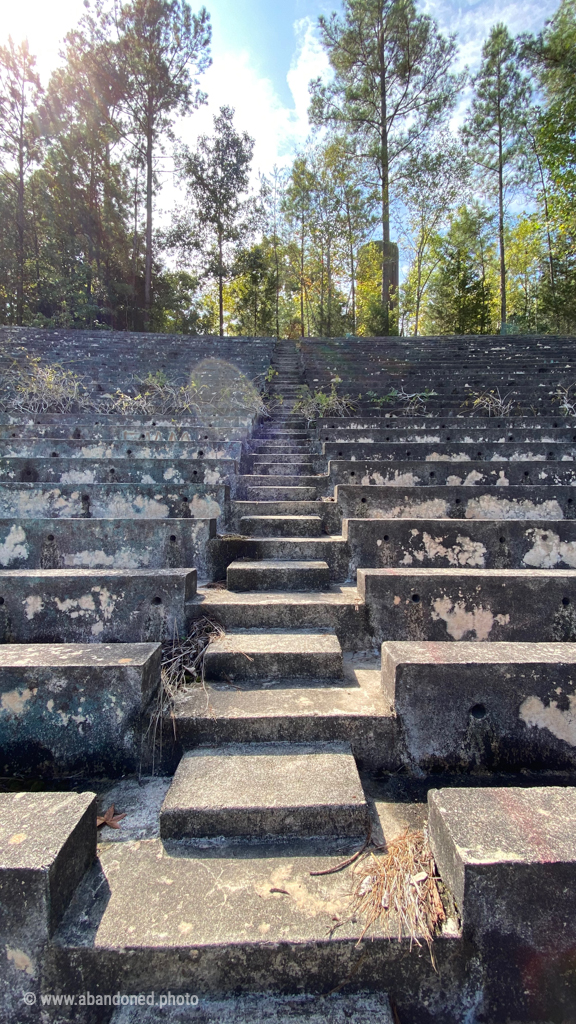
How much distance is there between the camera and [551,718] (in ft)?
4.51

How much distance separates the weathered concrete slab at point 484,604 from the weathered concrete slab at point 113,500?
1.18 metres

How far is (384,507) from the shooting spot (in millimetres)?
2594

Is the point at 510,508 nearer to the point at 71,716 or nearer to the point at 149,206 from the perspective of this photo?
the point at 71,716

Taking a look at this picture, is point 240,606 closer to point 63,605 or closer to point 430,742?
point 63,605

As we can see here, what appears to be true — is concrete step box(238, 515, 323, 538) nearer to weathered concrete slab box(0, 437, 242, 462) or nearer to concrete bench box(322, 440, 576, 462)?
weathered concrete slab box(0, 437, 242, 462)

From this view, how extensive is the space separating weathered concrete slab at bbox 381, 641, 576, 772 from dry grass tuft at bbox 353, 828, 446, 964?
0.34 metres

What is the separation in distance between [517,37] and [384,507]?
20.9m

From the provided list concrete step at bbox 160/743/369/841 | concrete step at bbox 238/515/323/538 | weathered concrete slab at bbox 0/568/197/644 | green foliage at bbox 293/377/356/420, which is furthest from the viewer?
green foliage at bbox 293/377/356/420

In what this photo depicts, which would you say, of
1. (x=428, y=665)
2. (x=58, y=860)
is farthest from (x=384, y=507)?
(x=58, y=860)

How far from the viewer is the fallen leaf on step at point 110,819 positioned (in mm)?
1179

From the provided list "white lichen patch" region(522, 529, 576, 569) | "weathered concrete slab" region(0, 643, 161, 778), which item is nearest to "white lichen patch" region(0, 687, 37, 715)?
"weathered concrete slab" region(0, 643, 161, 778)

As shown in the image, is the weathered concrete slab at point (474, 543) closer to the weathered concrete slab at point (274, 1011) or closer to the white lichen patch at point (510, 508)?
the white lichen patch at point (510, 508)

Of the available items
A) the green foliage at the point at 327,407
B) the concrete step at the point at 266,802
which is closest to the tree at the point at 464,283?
the green foliage at the point at 327,407

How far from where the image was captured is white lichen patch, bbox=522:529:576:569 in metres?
2.20
